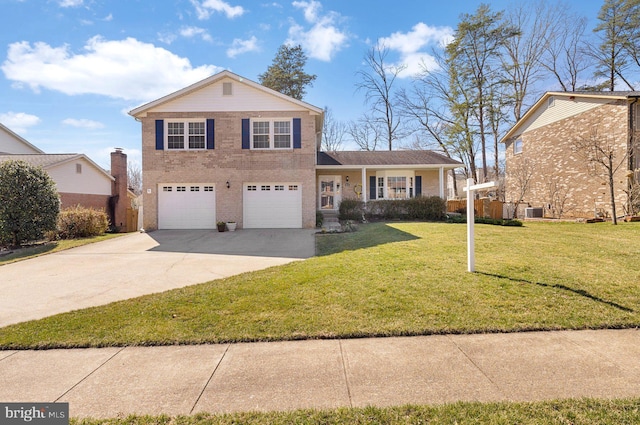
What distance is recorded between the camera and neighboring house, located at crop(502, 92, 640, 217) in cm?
1377

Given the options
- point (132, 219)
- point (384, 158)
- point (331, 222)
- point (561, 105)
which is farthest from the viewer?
point (132, 219)

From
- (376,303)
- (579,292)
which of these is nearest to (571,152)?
(579,292)

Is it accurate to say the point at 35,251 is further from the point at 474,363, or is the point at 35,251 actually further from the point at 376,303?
the point at 474,363

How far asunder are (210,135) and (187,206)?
3.55 meters

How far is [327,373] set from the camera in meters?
2.78

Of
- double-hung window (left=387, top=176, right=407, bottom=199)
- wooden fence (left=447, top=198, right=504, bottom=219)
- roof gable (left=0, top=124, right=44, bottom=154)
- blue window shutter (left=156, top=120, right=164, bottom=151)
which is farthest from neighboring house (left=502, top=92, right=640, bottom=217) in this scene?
roof gable (left=0, top=124, right=44, bottom=154)

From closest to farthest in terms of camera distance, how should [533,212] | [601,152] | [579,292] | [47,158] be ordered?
1. [579,292]
2. [601,152]
3. [533,212]
4. [47,158]

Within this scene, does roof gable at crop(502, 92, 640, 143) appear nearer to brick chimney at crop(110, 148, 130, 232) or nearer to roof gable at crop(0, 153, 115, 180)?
brick chimney at crop(110, 148, 130, 232)

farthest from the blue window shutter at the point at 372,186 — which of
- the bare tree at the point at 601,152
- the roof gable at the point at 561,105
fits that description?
the roof gable at the point at 561,105

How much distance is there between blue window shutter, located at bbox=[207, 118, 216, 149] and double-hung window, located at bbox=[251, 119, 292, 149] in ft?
6.13

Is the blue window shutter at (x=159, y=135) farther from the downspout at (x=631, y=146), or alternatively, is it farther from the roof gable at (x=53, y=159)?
the downspout at (x=631, y=146)

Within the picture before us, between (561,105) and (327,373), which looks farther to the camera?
(561,105)

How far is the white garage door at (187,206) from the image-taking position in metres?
14.4

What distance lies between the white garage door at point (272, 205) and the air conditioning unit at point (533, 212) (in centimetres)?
1303
